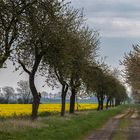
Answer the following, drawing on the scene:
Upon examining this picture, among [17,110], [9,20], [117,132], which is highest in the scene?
[9,20]

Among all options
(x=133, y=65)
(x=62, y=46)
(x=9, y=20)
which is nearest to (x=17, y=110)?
(x=133, y=65)

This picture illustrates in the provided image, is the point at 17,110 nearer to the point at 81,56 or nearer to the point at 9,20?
the point at 81,56

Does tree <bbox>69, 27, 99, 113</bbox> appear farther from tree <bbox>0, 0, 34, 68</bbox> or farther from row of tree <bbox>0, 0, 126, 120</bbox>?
tree <bbox>0, 0, 34, 68</bbox>

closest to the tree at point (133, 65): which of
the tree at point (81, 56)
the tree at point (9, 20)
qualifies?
the tree at point (81, 56)

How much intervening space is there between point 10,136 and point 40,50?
15.9 meters

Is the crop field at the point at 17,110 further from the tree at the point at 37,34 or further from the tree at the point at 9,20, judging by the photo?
the tree at the point at 9,20

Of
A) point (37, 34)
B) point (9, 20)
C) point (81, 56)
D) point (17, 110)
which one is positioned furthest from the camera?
point (17, 110)

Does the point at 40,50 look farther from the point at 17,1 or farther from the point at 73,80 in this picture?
the point at 73,80

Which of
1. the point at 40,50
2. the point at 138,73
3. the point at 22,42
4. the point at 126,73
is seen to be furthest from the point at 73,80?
the point at 22,42

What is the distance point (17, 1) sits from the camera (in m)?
29.7

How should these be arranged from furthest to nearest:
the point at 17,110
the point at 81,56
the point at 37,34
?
1. the point at 17,110
2. the point at 81,56
3. the point at 37,34

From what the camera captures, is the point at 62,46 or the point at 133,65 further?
the point at 133,65

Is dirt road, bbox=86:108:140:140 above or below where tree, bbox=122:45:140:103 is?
below

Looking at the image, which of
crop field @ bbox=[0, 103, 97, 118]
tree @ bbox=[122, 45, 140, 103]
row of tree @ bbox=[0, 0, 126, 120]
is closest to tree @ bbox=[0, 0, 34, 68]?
row of tree @ bbox=[0, 0, 126, 120]
